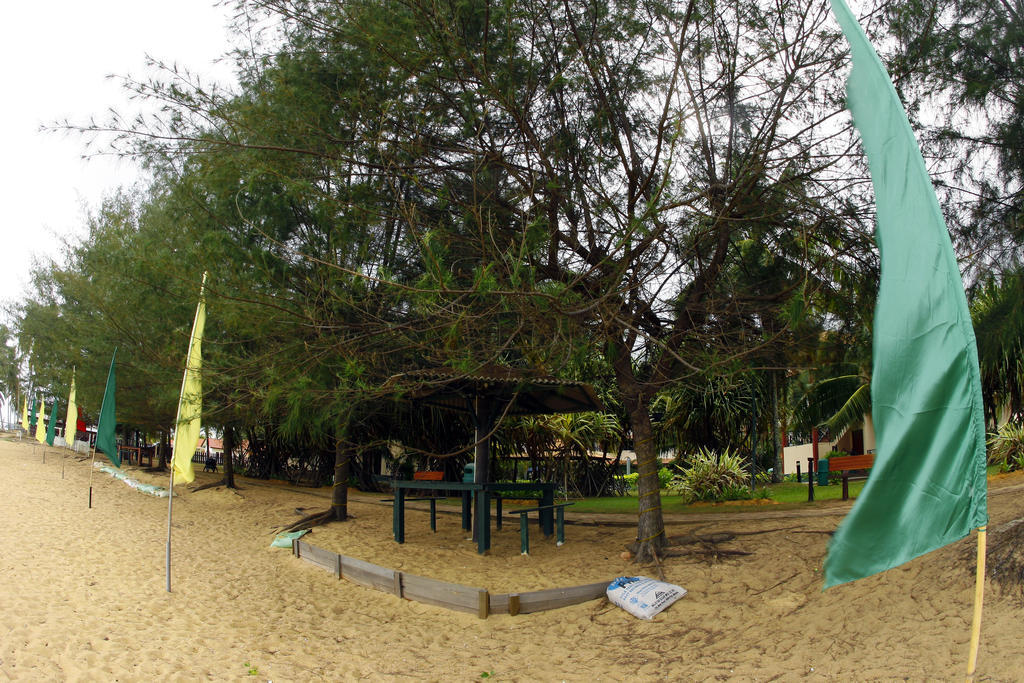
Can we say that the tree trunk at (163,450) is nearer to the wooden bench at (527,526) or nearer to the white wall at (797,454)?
the wooden bench at (527,526)

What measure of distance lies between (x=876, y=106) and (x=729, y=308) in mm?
5478

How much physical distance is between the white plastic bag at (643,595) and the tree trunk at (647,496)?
880 millimetres

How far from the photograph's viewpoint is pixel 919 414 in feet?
9.76

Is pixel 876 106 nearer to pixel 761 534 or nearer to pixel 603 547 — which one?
pixel 761 534

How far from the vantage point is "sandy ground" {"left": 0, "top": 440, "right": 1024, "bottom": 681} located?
Answer: 5.93 meters

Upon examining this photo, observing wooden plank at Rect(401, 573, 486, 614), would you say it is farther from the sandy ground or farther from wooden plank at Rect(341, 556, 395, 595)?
wooden plank at Rect(341, 556, 395, 595)

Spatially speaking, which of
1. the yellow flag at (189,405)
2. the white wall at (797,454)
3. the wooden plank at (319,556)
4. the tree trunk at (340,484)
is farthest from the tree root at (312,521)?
the white wall at (797,454)

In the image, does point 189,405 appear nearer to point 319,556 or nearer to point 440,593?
point 319,556

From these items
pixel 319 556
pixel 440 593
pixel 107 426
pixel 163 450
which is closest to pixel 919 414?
pixel 440 593

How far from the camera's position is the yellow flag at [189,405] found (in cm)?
904

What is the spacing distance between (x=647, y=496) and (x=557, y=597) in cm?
176

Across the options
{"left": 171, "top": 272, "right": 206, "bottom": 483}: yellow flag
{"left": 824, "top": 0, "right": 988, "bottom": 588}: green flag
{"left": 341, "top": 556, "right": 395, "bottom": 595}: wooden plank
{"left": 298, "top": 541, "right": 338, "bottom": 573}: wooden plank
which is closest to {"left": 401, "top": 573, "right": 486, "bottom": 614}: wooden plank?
{"left": 341, "top": 556, "right": 395, "bottom": 595}: wooden plank

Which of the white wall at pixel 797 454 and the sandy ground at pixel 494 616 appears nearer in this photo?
the sandy ground at pixel 494 616

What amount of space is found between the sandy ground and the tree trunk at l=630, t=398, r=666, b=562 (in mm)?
287
